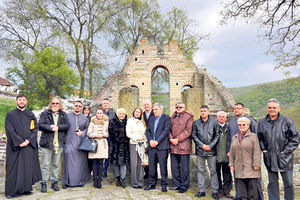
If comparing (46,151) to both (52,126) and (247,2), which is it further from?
(247,2)

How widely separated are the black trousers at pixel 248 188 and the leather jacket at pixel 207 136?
73 centimetres

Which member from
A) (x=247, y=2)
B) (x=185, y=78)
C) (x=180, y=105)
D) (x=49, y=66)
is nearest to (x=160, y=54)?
(x=185, y=78)

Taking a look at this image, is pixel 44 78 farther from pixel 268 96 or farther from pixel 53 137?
pixel 268 96

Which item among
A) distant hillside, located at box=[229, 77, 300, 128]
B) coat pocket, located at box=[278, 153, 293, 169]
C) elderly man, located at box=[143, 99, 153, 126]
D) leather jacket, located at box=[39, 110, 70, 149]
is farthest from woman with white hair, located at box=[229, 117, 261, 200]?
distant hillside, located at box=[229, 77, 300, 128]

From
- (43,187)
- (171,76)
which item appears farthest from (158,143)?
(171,76)

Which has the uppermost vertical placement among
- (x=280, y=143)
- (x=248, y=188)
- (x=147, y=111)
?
(x=147, y=111)

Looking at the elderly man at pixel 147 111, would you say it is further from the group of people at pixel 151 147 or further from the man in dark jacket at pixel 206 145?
the man in dark jacket at pixel 206 145

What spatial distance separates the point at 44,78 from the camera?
14.8 meters

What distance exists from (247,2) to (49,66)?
11.2 m

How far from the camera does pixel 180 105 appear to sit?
5.09 m

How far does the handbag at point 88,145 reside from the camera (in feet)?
16.7

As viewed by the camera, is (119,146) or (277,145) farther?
(119,146)

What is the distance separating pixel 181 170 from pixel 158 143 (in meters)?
0.75

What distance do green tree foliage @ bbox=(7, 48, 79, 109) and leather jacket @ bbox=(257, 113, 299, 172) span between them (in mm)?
12916
